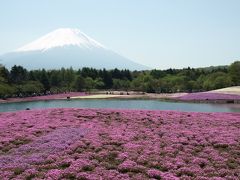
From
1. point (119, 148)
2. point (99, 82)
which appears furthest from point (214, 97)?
point (99, 82)

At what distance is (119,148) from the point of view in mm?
21688

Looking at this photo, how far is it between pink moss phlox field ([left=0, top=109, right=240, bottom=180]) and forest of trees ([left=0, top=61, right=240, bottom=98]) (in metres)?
78.8

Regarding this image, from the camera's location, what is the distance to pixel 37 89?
117875 millimetres

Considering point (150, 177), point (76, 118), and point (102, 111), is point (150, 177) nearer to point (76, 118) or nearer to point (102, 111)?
point (76, 118)

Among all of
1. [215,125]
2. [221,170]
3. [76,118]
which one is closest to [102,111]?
[76,118]

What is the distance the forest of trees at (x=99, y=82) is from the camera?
115 meters

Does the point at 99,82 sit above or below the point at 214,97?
above

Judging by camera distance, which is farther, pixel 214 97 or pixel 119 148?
pixel 214 97

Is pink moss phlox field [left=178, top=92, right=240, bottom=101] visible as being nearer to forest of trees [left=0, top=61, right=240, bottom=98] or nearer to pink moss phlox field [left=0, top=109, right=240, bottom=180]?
forest of trees [left=0, top=61, right=240, bottom=98]

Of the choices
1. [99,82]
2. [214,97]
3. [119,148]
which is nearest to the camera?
[119,148]

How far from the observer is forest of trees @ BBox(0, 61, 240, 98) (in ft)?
377

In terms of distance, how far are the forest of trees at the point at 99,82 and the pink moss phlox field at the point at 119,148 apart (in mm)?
78839

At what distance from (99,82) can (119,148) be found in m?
124

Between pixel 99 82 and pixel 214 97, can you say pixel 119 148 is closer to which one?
pixel 214 97
